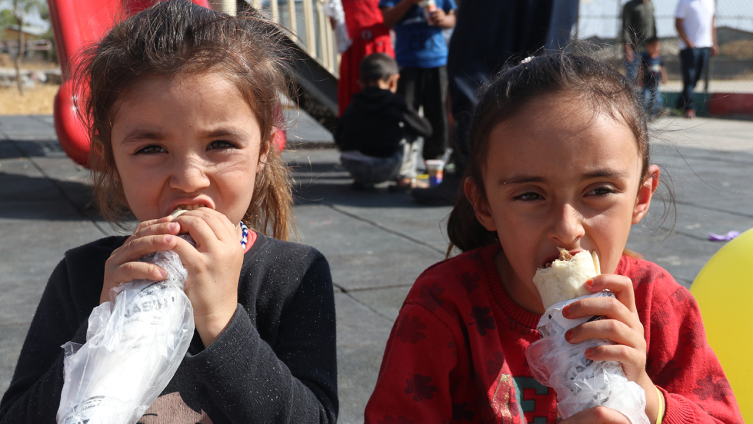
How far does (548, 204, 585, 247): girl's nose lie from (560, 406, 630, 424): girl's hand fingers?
368 mm

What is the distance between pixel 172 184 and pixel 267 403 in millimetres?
499

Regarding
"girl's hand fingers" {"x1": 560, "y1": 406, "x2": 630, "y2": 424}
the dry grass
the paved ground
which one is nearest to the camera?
"girl's hand fingers" {"x1": 560, "y1": 406, "x2": 630, "y2": 424}

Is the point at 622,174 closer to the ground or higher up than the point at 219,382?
higher up

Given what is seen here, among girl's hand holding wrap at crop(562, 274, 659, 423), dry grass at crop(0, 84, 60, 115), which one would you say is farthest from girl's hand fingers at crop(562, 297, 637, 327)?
dry grass at crop(0, 84, 60, 115)

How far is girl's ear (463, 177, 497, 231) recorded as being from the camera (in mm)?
1695

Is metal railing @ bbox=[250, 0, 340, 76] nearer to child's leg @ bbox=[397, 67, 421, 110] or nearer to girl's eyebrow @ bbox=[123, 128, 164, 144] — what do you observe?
child's leg @ bbox=[397, 67, 421, 110]

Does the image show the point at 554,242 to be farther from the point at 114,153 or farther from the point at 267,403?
the point at 114,153

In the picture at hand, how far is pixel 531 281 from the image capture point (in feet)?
5.06

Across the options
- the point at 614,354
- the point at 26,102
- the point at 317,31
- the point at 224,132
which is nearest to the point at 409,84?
the point at 317,31

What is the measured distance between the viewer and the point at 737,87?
54.4ft

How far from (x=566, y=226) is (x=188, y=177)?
80 cm

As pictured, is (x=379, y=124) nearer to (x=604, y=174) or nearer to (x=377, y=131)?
(x=377, y=131)

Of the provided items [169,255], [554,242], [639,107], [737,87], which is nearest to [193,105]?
[169,255]

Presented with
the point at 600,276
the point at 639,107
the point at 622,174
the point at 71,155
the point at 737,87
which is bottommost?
the point at 737,87
